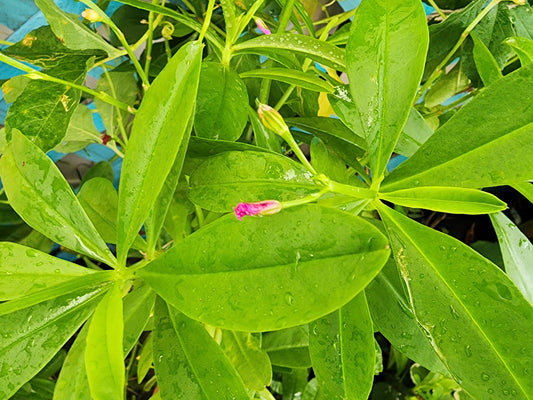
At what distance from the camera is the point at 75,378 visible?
1.20ft

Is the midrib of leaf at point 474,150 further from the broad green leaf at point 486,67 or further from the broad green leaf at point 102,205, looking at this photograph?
the broad green leaf at point 102,205

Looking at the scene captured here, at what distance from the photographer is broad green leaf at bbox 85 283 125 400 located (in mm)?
290

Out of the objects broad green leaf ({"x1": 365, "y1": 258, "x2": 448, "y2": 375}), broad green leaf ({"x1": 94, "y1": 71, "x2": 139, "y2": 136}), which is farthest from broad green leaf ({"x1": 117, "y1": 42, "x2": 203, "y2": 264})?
broad green leaf ({"x1": 94, "y1": 71, "x2": 139, "y2": 136})

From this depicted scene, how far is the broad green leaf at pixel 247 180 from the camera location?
33 centimetres

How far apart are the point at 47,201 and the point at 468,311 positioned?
310mm

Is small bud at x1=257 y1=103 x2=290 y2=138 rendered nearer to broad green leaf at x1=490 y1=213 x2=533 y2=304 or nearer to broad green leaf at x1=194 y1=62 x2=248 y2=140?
broad green leaf at x1=194 y1=62 x2=248 y2=140

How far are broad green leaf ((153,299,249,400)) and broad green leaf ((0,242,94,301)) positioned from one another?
0.27 feet

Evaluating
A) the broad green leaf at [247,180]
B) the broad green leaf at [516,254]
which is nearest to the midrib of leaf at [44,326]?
the broad green leaf at [247,180]

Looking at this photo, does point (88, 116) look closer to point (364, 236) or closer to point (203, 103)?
point (203, 103)

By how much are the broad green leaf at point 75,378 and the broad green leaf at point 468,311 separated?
10.1 inches

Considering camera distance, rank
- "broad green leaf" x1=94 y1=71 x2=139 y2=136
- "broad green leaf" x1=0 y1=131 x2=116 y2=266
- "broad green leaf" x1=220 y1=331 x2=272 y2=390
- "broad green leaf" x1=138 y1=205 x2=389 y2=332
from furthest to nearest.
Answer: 1. "broad green leaf" x1=94 y1=71 x2=139 y2=136
2. "broad green leaf" x1=220 y1=331 x2=272 y2=390
3. "broad green leaf" x1=0 y1=131 x2=116 y2=266
4. "broad green leaf" x1=138 y1=205 x2=389 y2=332

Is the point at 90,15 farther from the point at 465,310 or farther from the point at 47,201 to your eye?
the point at 465,310

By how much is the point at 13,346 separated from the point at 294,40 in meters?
0.32

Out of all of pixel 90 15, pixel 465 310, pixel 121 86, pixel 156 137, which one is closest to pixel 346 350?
pixel 465 310
